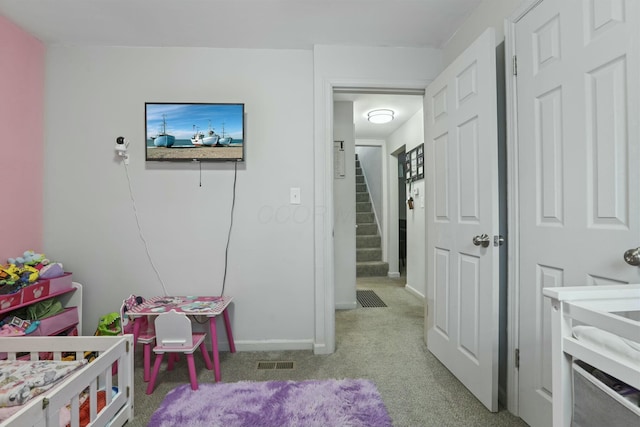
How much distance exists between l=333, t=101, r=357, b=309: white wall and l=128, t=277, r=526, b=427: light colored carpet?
54cm

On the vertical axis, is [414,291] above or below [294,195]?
below

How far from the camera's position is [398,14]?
6.07ft

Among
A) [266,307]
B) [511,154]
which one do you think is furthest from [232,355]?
[511,154]

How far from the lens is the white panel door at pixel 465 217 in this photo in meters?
1.49

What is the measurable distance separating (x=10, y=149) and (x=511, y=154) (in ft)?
9.86

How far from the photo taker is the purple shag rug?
4.71 ft

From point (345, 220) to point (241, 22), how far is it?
214 cm

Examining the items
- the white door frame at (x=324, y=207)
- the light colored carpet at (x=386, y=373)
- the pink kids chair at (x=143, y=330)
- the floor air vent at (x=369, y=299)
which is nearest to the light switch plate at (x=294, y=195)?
the white door frame at (x=324, y=207)

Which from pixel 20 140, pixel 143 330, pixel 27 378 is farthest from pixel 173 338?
pixel 20 140

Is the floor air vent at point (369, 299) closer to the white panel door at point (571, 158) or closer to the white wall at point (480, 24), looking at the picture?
the white panel door at point (571, 158)

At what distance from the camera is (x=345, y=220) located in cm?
339

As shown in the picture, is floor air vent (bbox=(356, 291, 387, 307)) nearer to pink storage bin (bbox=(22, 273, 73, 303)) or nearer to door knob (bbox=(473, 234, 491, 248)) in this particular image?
door knob (bbox=(473, 234, 491, 248))

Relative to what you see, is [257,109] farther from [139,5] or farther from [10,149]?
[10,149]

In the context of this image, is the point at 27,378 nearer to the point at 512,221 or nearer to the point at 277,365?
the point at 277,365
